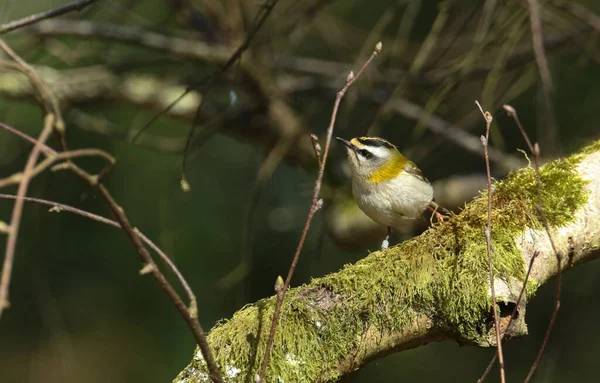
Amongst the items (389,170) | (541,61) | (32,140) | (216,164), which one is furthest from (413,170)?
(216,164)

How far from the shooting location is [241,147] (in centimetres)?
730

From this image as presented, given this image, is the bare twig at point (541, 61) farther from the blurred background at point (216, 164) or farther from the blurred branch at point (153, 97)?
the blurred branch at point (153, 97)

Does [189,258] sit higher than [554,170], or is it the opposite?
[189,258]

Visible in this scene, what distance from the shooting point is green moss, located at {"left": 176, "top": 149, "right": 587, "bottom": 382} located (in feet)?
6.37

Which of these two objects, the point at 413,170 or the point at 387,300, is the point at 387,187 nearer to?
the point at 413,170

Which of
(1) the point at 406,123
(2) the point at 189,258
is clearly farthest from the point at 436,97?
(2) the point at 189,258

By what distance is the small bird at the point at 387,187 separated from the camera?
295 cm

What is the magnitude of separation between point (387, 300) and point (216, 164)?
16.9ft

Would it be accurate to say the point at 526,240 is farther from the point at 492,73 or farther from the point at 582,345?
the point at 582,345

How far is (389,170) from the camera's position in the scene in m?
3.13

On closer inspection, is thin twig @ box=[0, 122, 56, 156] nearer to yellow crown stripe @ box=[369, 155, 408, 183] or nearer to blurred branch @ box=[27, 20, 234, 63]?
yellow crown stripe @ box=[369, 155, 408, 183]

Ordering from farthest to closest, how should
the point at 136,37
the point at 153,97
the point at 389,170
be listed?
the point at 153,97 → the point at 136,37 → the point at 389,170

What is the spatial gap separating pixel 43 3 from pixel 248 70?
3.38 m

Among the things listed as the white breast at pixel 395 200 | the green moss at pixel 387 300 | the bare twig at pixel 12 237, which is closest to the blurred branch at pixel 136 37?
the white breast at pixel 395 200
